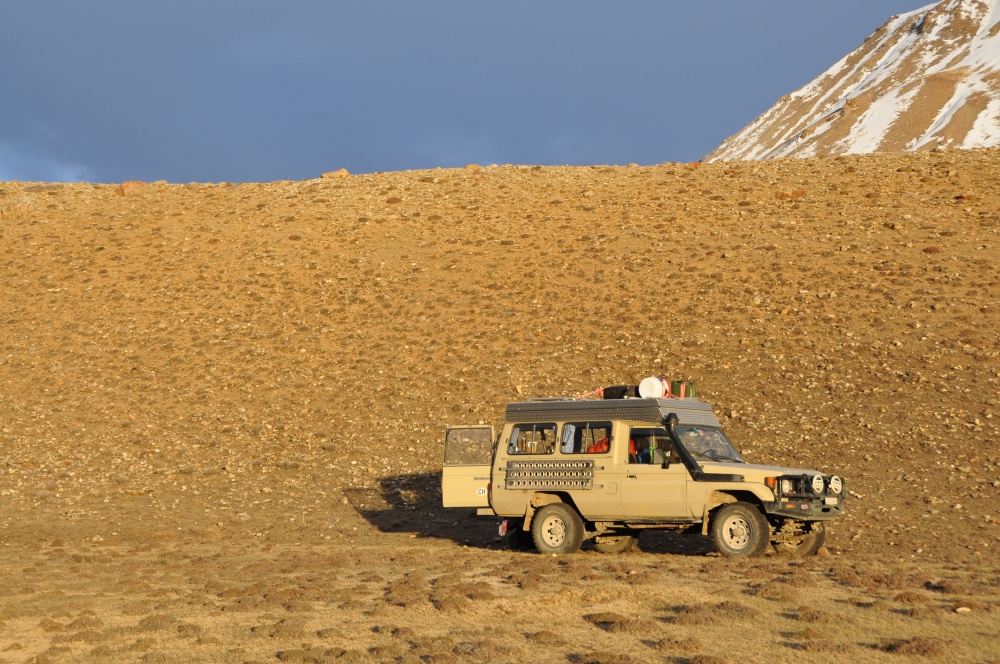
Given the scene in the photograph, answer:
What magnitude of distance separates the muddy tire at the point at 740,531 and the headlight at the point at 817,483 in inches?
36.0

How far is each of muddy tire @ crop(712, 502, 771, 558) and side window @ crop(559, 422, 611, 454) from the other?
224cm

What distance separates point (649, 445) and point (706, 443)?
3.38 ft

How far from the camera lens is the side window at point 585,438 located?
17375 mm

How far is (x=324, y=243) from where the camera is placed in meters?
41.5

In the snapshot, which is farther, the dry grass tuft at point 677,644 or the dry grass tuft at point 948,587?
the dry grass tuft at point 948,587

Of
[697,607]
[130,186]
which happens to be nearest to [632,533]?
[697,607]

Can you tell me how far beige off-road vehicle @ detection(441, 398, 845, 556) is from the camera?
1614 centimetres

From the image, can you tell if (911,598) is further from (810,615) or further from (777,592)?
(810,615)

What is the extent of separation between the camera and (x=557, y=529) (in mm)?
17531

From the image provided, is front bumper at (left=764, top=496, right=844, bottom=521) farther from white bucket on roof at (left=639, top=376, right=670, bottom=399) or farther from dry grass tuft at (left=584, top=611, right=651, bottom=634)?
dry grass tuft at (left=584, top=611, right=651, bottom=634)

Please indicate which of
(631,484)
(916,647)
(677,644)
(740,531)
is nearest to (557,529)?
(631,484)

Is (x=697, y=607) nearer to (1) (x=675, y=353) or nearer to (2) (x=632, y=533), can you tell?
(2) (x=632, y=533)

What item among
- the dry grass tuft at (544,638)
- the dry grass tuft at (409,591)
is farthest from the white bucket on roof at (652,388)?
the dry grass tuft at (544,638)

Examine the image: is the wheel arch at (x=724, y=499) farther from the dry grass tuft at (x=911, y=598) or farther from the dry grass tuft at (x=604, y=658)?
the dry grass tuft at (x=604, y=658)
